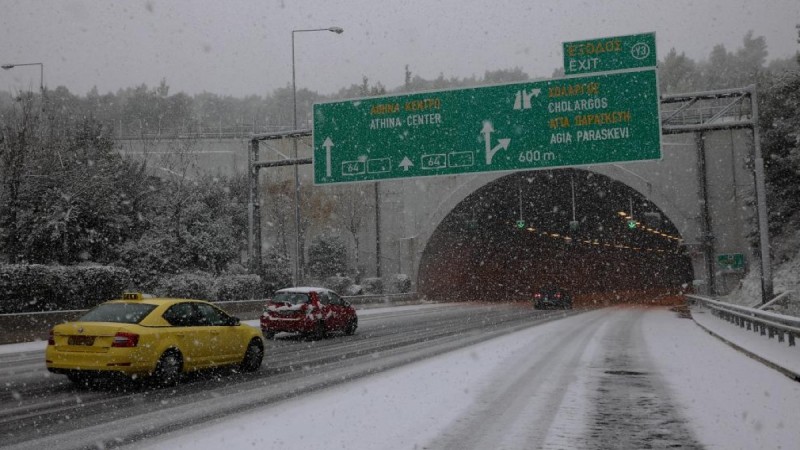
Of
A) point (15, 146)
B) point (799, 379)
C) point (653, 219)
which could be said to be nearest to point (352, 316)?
point (799, 379)

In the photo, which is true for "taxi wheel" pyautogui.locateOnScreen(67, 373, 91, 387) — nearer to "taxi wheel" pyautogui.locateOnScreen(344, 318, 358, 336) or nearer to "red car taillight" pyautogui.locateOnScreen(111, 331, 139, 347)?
"red car taillight" pyautogui.locateOnScreen(111, 331, 139, 347)

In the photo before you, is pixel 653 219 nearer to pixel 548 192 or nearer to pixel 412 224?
pixel 548 192

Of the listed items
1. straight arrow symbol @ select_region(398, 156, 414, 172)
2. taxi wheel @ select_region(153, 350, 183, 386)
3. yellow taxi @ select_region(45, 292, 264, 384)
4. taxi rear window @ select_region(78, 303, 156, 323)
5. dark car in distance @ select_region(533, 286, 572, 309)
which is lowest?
dark car in distance @ select_region(533, 286, 572, 309)

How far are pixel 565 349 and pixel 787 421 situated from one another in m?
8.93

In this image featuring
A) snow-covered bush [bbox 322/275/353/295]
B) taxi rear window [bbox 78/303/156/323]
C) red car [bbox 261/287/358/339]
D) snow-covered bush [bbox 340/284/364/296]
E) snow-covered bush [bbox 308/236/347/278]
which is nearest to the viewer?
taxi rear window [bbox 78/303/156/323]

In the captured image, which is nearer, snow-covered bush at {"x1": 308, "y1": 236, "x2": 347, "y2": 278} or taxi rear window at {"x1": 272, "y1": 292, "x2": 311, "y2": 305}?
taxi rear window at {"x1": 272, "y1": 292, "x2": 311, "y2": 305}

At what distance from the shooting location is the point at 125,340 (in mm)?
10688

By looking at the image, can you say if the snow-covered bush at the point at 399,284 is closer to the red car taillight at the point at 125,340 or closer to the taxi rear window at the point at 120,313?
the taxi rear window at the point at 120,313

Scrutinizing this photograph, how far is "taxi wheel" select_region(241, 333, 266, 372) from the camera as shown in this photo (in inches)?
531

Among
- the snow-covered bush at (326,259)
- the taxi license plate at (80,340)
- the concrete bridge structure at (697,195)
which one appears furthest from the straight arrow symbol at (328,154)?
the snow-covered bush at (326,259)

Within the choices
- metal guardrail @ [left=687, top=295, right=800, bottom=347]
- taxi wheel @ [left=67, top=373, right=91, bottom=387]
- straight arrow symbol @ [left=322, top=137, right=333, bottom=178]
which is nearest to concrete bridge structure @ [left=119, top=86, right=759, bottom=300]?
straight arrow symbol @ [left=322, top=137, right=333, bottom=178]

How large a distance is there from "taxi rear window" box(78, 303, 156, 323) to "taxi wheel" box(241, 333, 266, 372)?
→ 2385 millimetres

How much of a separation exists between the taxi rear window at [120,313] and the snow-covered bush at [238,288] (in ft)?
61.2

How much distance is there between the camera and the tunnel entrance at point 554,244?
50.4m
